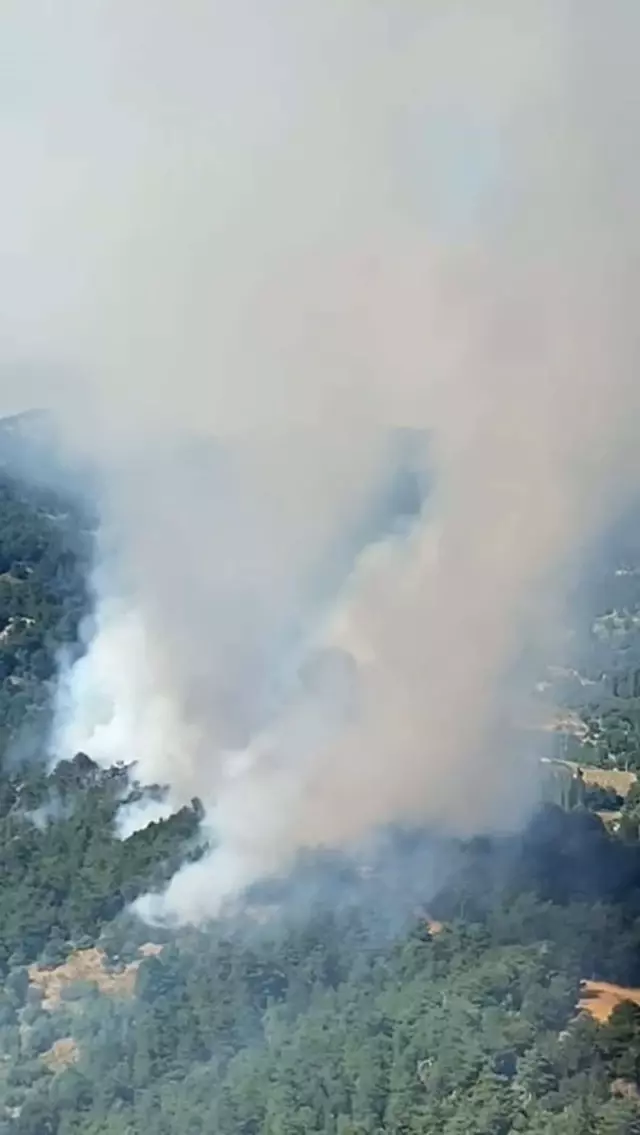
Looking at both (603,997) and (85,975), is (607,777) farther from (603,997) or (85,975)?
(85,975)

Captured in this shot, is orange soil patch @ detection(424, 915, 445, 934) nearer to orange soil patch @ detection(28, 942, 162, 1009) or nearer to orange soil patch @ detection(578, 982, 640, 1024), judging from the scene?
orange soil patch @ detection(578, 982, 640, 1024)

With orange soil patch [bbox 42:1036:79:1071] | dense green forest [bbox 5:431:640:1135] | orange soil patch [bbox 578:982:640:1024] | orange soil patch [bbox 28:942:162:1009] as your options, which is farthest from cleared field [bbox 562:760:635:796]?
orange soil patch [bbox 42:1036:79:1071]

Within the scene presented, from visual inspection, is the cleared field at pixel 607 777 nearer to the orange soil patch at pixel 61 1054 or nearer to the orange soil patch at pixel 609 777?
the orange soil patch at pixel 609 777

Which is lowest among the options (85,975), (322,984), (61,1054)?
(61,1054)

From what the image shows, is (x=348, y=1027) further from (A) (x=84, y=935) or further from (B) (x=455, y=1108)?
(A) (x=84, y=935)

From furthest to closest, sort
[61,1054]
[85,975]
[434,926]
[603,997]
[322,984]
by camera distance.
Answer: [434,926], [85,975], [603,997], [322,984], [61,1054]

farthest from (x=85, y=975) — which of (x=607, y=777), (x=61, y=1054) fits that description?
(x=607, y=777)

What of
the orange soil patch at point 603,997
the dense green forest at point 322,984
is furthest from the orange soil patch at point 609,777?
the orange soil patch at point 603,997
